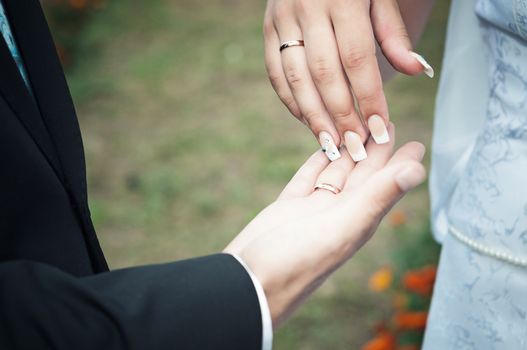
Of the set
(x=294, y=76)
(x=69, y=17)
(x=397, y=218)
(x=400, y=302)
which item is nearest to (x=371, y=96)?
(x=294, y=76)

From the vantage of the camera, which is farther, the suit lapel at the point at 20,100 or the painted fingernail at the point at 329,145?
the painted fingernail at the point at 329,145

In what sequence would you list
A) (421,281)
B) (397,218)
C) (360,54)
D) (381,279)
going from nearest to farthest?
(360,54), (421,281), (381,279), (397,218)

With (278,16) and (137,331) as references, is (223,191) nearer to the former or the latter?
(278,16)

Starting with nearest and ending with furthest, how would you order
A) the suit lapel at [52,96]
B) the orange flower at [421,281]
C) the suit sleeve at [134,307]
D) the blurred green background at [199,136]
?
1. the suit sleeve at [134,307]
2. the suit lapel at [52,96]
3. the orange flower at [421,281]
4. the blurred green background at [199,136]

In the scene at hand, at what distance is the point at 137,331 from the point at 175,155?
319cm

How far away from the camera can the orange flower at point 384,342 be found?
9.47 ft

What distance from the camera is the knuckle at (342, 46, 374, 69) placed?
58.3 inches

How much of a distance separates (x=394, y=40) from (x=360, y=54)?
0.12m

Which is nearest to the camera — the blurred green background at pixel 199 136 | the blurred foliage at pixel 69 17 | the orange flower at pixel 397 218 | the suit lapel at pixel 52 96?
the suit lapel at pixel 52 96

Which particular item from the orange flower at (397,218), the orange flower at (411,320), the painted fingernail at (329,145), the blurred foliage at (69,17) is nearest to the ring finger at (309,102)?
the painted fingernail at (329,145)

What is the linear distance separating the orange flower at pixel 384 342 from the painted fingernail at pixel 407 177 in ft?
6.05

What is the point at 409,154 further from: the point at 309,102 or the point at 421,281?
the point at 421,281

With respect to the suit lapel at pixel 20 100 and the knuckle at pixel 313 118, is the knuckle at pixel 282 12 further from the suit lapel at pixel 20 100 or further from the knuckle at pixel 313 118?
the suit lapel at pixel 20 100

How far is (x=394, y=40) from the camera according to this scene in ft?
5.11
